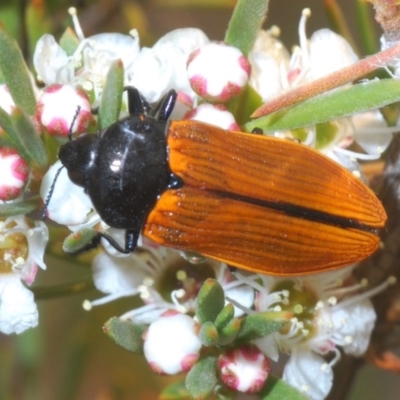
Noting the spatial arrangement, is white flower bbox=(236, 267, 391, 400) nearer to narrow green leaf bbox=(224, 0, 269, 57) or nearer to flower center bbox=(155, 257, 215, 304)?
flower center bbox=(155, 257, 215, 304)

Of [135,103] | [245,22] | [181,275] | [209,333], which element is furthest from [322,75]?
[209,333]

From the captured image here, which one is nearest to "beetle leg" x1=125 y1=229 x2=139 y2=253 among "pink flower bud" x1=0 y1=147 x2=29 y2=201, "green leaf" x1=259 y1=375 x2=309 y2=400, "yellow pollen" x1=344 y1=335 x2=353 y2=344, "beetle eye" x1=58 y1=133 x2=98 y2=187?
"beetle eye" x1=58 y1=133 x2=98 y2=187

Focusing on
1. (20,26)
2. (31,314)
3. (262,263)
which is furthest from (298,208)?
(20,26)

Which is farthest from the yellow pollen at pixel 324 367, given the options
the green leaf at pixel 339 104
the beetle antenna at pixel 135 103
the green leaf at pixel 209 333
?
the beetle antenna at pixel 135 103

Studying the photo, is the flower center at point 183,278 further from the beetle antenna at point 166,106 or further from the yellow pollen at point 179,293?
the beetle antenna at point 166,106

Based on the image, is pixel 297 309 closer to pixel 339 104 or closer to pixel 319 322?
pixel 319 322

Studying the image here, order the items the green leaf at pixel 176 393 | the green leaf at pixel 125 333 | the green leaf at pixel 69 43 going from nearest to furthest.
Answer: the green leaf at pixel 125 333, the green leaf at pixel 69 43, the green leaf at pixel 176 393
